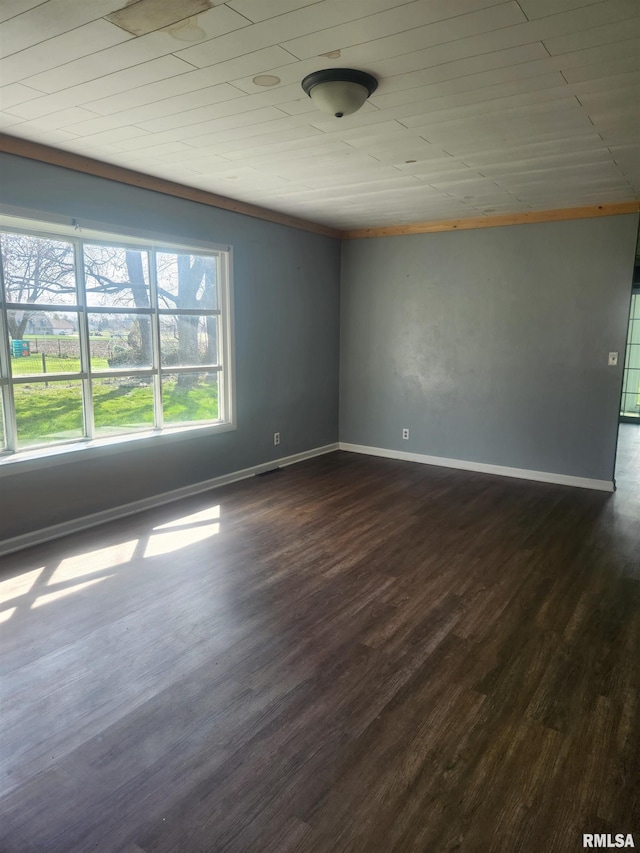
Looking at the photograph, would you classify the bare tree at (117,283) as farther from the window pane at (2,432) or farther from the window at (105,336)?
the window pane at (2,432)

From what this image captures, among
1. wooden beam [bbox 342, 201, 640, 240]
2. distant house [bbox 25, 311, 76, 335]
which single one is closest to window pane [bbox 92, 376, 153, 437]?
distant house [bbox 25, 311, 76, 335]

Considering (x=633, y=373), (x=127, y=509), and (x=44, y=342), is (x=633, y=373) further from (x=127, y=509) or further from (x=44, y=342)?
(x=44, y=342)

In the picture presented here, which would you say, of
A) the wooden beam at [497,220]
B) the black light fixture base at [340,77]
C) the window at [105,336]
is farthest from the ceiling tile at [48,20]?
the wooden beam at [497,220]

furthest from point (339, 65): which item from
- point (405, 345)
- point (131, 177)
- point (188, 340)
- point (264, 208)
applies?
point (405, 345)

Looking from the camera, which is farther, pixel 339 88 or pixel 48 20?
pixel 339 88

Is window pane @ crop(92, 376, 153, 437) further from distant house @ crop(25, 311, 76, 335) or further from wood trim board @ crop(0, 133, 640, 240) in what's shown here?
wood trim board @ crop(0, 133, 640, 240)

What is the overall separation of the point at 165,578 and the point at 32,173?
107 inches

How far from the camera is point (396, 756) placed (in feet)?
6.09

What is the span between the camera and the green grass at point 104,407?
12.0 feet

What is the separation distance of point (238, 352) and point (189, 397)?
2.23 ft

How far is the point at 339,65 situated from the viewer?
2.21m

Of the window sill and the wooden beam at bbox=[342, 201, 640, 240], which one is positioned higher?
the wooden beam at bbox=[342, 201, 640, 240]

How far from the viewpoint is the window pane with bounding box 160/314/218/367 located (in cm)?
452

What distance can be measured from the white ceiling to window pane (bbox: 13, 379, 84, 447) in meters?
1.59
